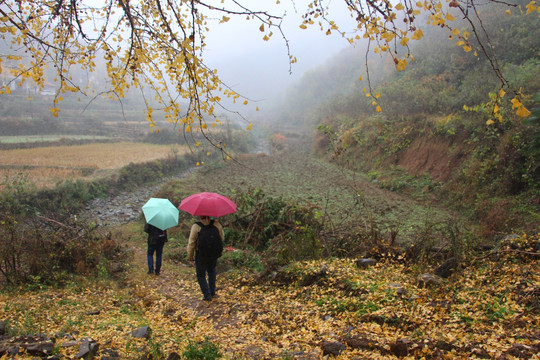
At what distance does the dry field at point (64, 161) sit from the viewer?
14399mm

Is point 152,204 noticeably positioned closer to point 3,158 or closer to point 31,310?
point 31,310

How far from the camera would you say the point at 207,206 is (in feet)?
16.0

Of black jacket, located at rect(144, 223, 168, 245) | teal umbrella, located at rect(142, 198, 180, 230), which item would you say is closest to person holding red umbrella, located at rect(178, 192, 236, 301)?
teal umbrella, located at rect(142, 198, 180, 230)

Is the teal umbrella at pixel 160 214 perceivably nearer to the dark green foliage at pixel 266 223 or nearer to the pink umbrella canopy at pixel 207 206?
the pink umbrella canopy at pixel 207 206

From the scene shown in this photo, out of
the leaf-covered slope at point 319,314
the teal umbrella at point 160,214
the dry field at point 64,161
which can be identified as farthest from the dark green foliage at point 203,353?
the dry field at point 64,161

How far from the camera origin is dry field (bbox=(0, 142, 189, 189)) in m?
14.4

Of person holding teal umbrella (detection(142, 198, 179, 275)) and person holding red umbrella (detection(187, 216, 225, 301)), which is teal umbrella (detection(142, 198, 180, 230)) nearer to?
person holding teal umbrella (detection(142, 198, 179, 275))

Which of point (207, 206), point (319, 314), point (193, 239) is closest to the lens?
point (319, 314)

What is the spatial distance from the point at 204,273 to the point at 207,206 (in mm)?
1095

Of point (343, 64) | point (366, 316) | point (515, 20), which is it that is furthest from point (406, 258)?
point (343, 64)

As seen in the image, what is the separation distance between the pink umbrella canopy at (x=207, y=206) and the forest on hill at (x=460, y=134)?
8.02 feet

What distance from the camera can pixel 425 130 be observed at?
49.7 ft

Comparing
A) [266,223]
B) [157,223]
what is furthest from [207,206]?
[266,223]

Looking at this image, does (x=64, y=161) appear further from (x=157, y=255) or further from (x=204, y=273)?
(x=204, y=273)
